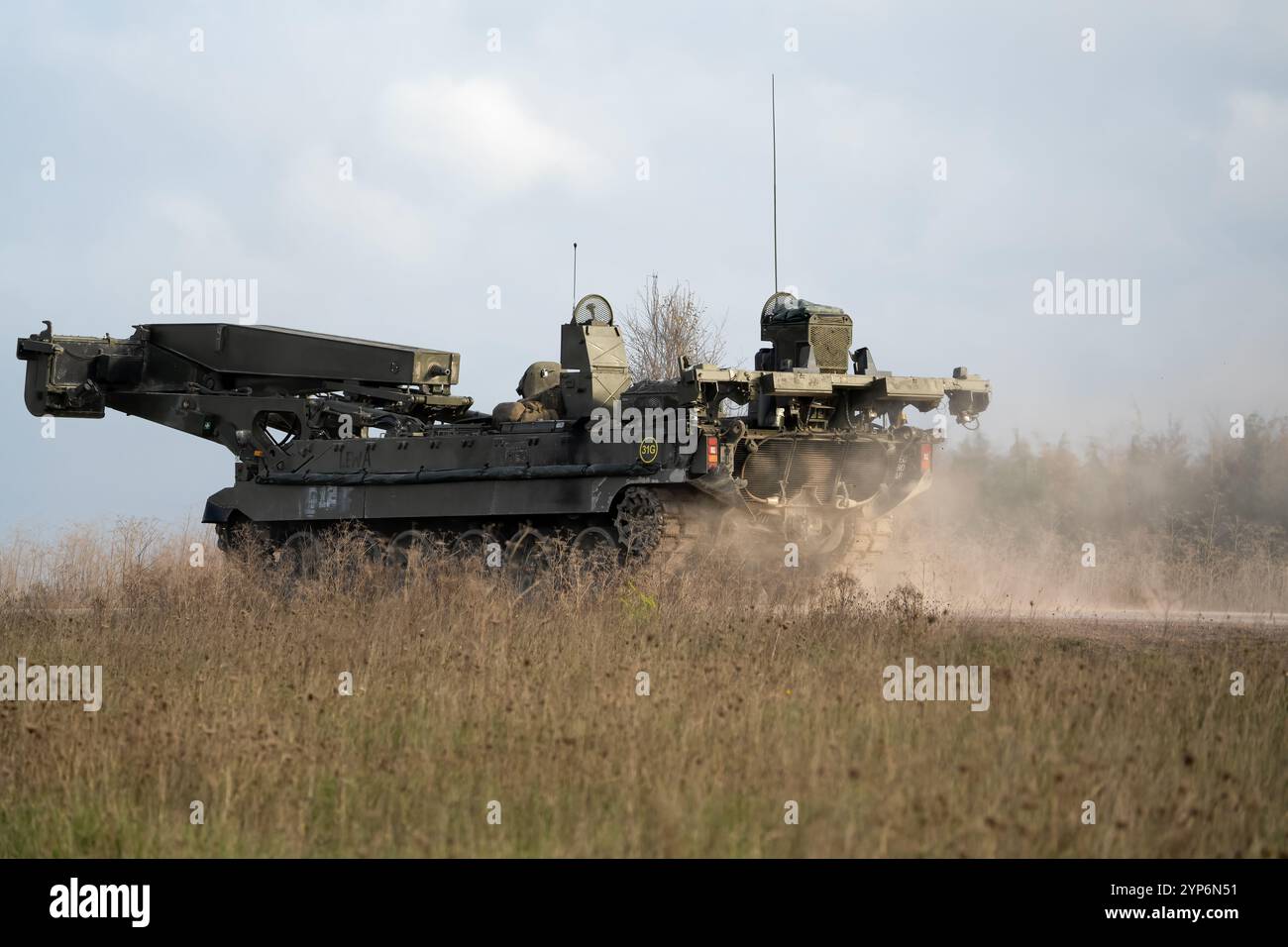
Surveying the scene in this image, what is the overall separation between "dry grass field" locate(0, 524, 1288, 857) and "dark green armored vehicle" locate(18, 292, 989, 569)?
7.05 feet

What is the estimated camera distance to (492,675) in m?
9.44

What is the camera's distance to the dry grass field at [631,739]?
6.14 meters

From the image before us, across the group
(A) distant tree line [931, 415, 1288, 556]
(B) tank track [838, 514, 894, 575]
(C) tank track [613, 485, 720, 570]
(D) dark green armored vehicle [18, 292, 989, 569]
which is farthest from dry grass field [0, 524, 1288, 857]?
(A) distant tree line [931, 415, 1288, 556]

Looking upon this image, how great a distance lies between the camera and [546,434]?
15492 mm

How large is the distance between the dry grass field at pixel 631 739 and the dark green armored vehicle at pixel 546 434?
2.15 metres

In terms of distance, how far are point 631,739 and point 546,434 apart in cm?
841

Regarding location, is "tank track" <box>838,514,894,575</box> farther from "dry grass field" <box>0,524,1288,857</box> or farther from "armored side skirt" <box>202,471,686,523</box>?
"dry grass field" <box>0,524,1288,857</box>

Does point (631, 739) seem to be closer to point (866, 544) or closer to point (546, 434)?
point (546, 434)

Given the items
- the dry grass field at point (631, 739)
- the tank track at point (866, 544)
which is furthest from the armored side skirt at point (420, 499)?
the tank track at point (866, 544)

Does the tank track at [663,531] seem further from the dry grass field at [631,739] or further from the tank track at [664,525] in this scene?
the dry grass field at [631,739]
